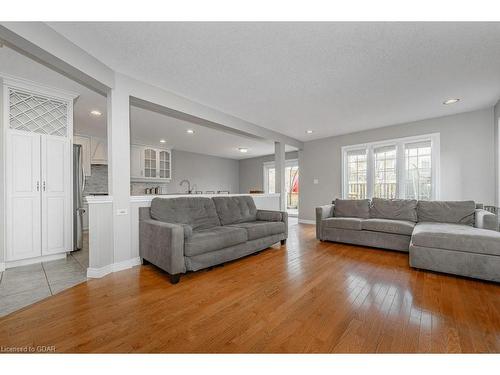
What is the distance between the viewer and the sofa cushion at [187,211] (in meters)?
2.99

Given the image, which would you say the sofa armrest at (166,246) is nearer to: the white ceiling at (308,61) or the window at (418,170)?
the white ceiling at (308,61)

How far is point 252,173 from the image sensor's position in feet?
31.0

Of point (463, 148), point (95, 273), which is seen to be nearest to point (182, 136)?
point (95, 273)

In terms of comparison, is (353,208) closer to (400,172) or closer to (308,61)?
(400,172)

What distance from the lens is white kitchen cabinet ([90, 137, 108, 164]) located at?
217 inches

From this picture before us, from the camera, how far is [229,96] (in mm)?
3422

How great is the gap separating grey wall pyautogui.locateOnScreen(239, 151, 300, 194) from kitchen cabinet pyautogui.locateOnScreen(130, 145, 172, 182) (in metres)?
3.49

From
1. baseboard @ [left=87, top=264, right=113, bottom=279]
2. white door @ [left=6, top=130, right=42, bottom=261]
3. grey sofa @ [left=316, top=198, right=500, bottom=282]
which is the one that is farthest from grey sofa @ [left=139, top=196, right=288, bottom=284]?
white door @ [left=6, top=130, right=42, bottom=261]

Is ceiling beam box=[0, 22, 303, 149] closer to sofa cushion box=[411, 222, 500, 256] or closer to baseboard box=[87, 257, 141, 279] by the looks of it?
baseboard box=[87, 257, 141, 279]
